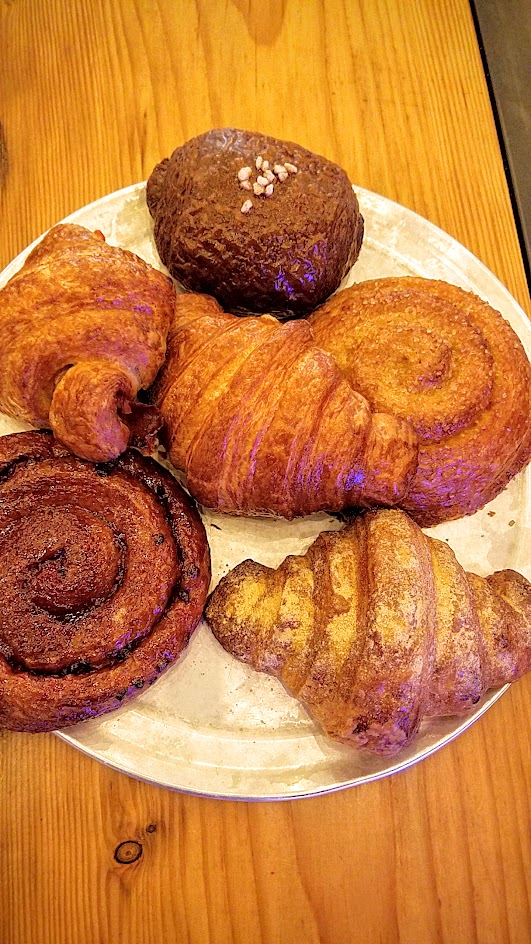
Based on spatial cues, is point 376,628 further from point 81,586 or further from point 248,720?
point 81,586

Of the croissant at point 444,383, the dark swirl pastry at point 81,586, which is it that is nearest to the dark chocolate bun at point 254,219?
the croissant at point 444,383

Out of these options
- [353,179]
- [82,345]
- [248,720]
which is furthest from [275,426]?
[353,179]

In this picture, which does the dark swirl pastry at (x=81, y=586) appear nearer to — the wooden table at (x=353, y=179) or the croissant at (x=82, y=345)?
the croissant at (x=82, y=345)

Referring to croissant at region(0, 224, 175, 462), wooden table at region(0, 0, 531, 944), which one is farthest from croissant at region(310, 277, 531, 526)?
wooden table at region(0, 0, 531, 944)

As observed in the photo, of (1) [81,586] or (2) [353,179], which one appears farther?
(2) [353,179]

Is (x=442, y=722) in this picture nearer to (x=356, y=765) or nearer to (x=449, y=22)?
(x=356, y=765)

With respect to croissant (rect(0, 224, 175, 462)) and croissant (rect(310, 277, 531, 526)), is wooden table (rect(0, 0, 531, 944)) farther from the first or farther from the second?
croissant (rect(0, 224, 175, 462))

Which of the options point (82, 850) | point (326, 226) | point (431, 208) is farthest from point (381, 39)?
point (82, 850)
